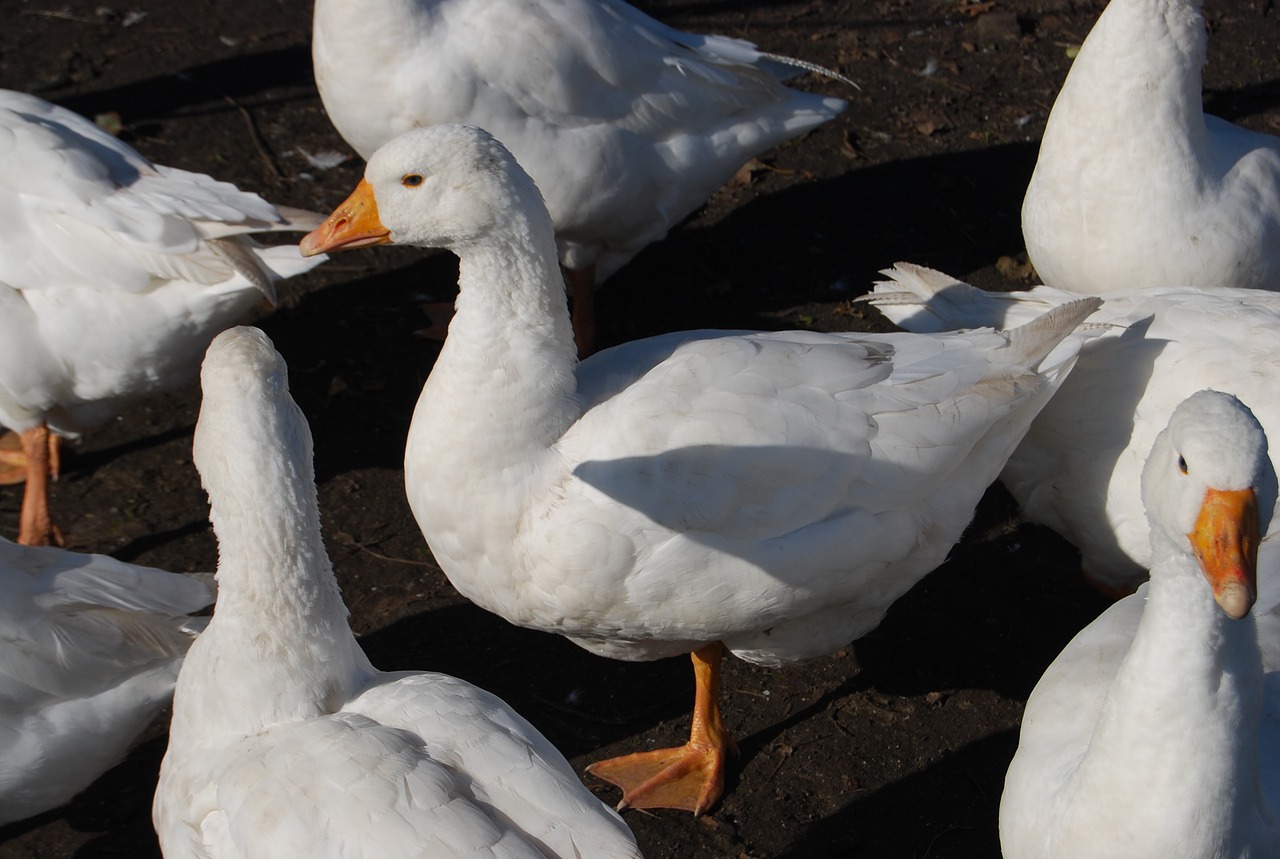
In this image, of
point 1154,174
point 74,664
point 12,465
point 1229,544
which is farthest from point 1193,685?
point 12,465

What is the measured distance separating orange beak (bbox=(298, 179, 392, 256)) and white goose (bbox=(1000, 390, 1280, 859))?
217cm

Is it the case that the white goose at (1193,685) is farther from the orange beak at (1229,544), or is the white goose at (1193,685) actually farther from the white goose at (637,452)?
the white goose at (637,452)

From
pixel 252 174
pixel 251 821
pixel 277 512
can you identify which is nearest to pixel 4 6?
pixel 252 174

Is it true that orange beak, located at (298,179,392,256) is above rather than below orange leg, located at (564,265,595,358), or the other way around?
above

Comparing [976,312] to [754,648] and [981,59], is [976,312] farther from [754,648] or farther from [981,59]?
[981,59]

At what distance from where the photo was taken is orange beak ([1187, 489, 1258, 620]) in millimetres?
2309

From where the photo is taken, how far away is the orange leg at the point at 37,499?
4.59 m

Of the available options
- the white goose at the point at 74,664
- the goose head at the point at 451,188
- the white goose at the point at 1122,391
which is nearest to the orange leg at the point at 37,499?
the white goose at the point at 74,664

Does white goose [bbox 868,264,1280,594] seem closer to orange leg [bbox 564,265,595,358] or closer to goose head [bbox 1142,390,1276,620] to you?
goose head [bbox 1142,390,1276,620]

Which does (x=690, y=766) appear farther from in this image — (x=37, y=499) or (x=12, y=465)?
(x=12, y=465)

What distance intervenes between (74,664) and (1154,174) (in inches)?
150

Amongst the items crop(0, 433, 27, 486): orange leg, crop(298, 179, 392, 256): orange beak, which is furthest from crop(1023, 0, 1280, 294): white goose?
crop(0, 433, 27, 486): orange leg

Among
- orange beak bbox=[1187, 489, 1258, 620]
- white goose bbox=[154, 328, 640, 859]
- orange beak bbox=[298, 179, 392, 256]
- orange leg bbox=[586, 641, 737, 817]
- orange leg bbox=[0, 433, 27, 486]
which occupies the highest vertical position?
orange beak bbox=[298, 179, 392, 256]

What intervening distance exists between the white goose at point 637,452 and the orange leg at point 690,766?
0.33 m
